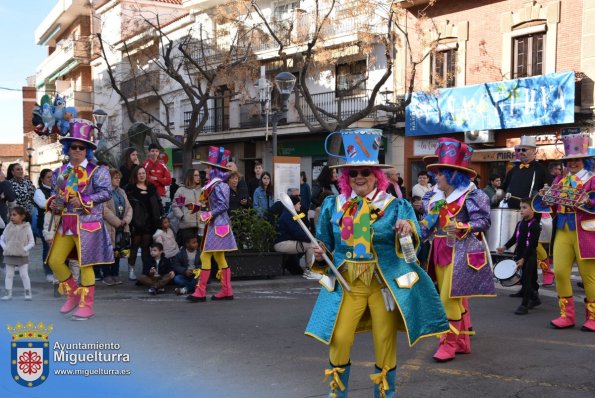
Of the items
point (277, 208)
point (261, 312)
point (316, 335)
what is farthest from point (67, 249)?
point (277, 208)

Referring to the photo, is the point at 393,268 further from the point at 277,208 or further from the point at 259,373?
the point at 277,208

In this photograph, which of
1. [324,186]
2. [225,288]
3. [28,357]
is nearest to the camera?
[28,357]

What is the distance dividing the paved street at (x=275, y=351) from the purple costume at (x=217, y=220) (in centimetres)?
82

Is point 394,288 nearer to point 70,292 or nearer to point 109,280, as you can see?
point 70,292

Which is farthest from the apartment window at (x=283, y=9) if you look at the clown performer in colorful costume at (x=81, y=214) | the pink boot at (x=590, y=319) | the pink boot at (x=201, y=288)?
the pink boot at (x=590, y=319)

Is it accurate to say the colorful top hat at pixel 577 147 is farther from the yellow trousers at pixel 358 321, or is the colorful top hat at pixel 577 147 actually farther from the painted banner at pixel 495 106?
the painted banner at pixel 495 106

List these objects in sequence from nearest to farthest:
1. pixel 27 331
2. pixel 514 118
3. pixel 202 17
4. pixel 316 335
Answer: pixel 316 335, pixel 27 331, pixel 514 118, pixel 202 17

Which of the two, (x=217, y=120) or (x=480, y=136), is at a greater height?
(x=217, y=120)

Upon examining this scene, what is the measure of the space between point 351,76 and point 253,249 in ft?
55.2

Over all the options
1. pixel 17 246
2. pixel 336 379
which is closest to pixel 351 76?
pixel 17 246

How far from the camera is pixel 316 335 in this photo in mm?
4367

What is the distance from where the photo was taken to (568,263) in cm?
753

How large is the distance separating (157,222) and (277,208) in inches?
91.7

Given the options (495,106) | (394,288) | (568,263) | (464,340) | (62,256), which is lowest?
(464,340)
